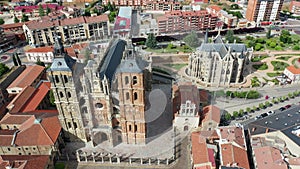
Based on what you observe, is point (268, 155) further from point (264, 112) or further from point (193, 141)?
point (264, 112)

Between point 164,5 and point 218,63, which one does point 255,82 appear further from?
point 164,5

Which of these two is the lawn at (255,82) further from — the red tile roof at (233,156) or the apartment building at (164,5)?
the apartment building at (164,5)

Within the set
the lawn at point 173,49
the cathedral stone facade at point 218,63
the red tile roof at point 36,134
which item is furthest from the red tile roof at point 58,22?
the red tile roof at point 36,134

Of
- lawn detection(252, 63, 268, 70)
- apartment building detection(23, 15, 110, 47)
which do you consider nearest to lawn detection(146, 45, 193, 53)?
lawn detection(252, 63, 268, 70)

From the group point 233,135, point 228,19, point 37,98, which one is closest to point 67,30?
point 37,98

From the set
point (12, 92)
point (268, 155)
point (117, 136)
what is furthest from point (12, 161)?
point (268, 155)
